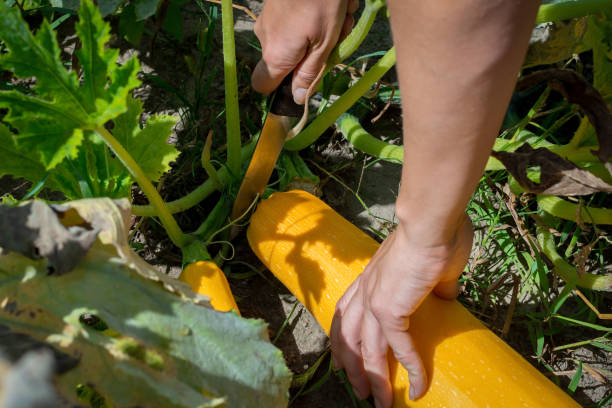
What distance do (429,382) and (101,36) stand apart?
0.91 m

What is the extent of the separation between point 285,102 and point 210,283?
1.52 feet

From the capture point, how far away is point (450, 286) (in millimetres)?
1233

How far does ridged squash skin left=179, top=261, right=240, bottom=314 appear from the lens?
1.32m

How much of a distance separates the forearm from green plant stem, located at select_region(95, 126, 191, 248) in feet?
1.75

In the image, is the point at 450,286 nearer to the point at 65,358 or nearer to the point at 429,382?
the point at 429,382

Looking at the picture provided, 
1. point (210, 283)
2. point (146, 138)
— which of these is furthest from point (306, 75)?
point (210, 283)

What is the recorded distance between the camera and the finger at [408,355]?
114cm

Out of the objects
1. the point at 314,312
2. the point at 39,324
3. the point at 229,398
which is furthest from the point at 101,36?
the point at 314,312

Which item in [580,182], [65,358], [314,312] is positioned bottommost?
[314,312]

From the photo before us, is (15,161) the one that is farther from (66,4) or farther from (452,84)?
(452,84)

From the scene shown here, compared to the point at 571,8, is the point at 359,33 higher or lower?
lower

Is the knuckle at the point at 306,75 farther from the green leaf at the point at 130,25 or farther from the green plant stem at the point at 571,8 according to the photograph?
the green leaf at the point at 130,25

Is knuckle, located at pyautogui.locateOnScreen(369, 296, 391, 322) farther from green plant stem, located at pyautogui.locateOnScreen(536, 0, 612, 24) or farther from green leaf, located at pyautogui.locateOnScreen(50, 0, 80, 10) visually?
green leaf, located at pyautogui.locateOnScreen(50, 0, 80, 10)

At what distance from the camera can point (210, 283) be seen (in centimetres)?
136
